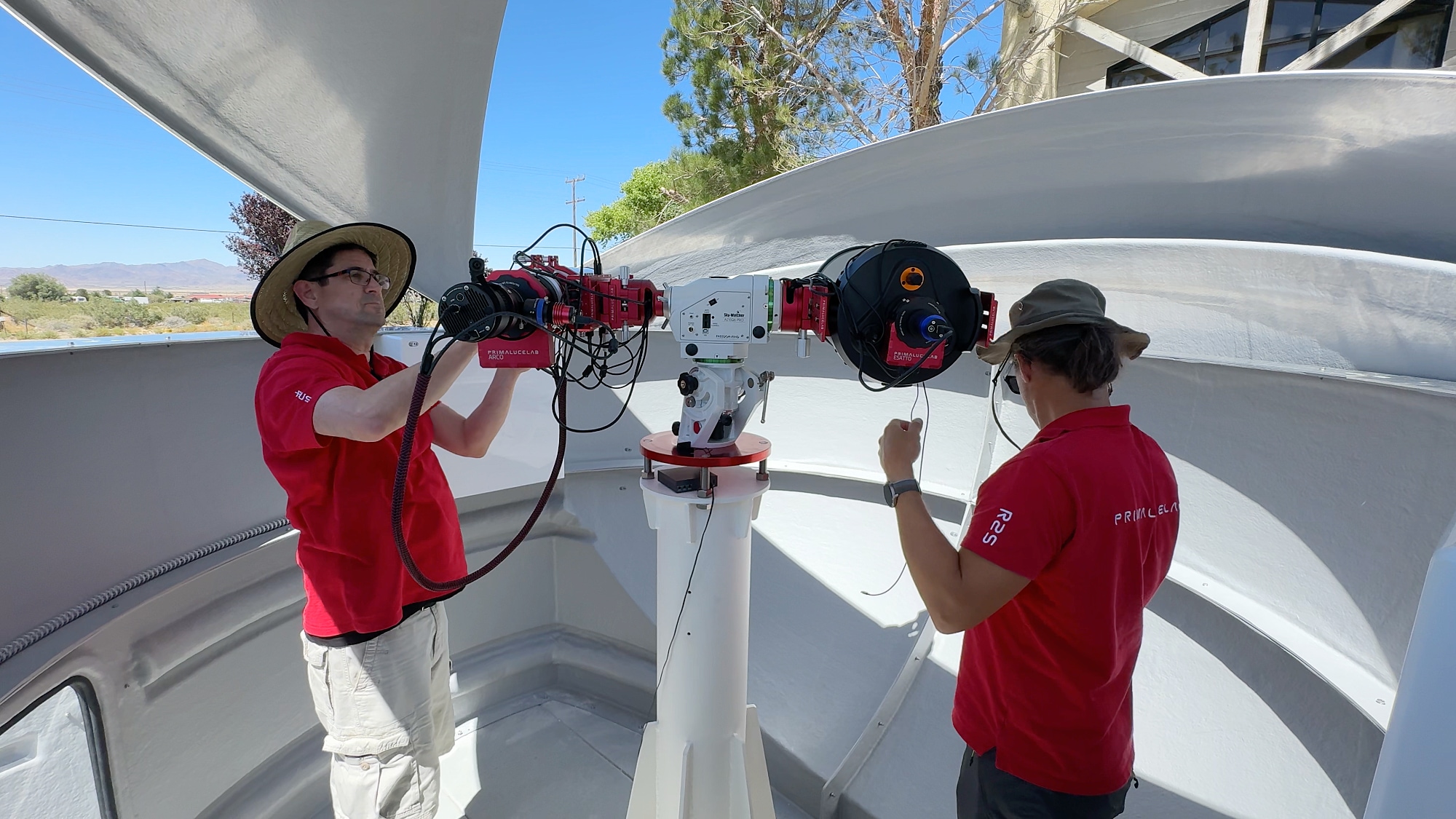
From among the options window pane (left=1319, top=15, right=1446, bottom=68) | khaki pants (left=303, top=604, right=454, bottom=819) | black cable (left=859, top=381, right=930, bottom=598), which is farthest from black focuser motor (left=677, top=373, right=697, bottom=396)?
window pane (left=1319, top=15, right=1446, bottom=68)

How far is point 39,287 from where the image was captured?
4.06 m

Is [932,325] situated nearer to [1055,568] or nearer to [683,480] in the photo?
[1055,568]

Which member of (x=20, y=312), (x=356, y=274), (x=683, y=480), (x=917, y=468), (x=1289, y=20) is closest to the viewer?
(x=683, y=480)

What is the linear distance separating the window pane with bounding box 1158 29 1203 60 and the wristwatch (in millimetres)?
10333

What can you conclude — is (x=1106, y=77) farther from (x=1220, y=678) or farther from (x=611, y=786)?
(x=611, y=786)

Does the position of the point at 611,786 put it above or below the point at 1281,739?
below

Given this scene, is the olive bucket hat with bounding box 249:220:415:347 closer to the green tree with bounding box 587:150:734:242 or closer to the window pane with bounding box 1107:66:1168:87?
the green tree with bounding box 587:150:734:242

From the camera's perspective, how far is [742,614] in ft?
5.29

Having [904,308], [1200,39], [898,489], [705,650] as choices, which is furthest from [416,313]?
[1200,39]

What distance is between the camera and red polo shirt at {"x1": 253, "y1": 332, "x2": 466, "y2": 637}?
5.12ft

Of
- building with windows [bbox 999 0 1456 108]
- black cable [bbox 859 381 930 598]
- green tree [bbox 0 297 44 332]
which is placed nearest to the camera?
green tree [bbox 0 297 44 332]

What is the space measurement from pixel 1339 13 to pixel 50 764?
11168 mm

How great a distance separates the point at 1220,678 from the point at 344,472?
107 inches

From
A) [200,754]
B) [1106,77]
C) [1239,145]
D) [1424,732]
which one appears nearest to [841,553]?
[1239,145]
